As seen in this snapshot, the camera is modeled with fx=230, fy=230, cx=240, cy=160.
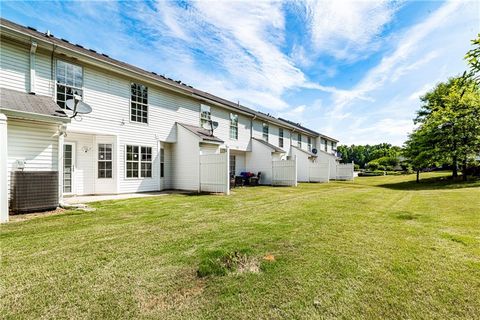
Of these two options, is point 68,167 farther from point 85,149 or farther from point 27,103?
point 27,103

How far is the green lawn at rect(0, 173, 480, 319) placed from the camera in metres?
2.25

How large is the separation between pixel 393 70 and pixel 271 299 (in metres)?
16.6

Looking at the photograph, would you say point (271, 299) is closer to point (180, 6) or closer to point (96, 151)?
point (96, 151)

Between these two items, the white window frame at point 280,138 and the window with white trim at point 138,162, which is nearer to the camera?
the window with white trim at point 138,162

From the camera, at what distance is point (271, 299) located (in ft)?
7.86

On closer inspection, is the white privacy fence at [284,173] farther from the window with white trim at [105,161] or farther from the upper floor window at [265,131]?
the window with white trim at [105,161]

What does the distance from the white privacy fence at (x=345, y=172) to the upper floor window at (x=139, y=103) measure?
77.0 ft


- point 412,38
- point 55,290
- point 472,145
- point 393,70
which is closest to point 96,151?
point 55,290

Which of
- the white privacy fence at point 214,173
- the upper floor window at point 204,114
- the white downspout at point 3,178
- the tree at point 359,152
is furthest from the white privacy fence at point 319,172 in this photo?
the tree at point 359,152

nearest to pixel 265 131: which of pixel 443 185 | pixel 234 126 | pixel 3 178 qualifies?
pixel 234 126

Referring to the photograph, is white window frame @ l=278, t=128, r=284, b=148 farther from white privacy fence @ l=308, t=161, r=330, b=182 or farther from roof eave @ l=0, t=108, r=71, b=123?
roof eave @ l=0, t=108, r=71, b=123

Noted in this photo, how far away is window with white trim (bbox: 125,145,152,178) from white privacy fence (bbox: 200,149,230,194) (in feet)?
9.05

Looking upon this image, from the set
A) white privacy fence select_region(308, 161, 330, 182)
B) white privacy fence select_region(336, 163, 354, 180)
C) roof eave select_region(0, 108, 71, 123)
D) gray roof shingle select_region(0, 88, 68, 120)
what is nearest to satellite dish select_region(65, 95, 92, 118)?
gray roof shingle select_region(0, 88, 68, 120)

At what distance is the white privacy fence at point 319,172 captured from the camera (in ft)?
72.4
